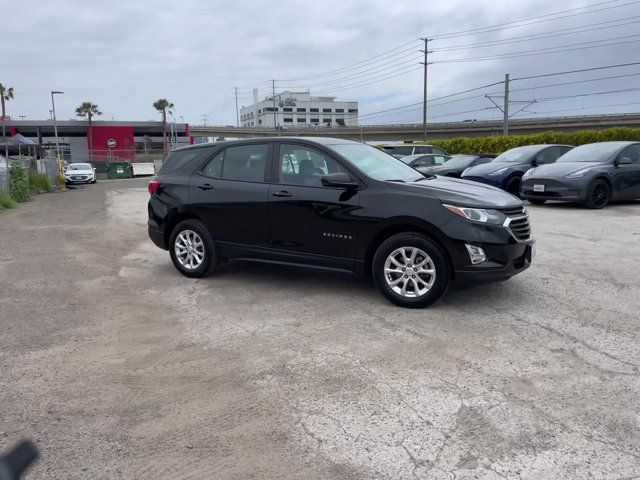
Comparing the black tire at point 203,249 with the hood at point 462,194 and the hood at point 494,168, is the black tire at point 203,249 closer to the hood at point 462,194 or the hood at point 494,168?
the hood at point 462,194

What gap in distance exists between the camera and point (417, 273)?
5074mm

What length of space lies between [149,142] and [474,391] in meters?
72.6

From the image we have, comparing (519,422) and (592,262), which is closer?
(519,422)

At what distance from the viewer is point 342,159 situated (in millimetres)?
5582

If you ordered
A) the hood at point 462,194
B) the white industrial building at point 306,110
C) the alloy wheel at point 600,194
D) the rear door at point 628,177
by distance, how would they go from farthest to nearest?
1. the white industrial building at point 306,110
2. the rear door at point 628,177
3. the alloy wheel at point 600,194
4. the hood at point 462,194

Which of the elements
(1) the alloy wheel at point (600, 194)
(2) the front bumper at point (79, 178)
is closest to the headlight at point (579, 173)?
(1) the alloy wheel at point (600, 194)

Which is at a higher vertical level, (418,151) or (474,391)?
(418,151)

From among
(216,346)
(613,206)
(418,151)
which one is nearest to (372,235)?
(216,346)

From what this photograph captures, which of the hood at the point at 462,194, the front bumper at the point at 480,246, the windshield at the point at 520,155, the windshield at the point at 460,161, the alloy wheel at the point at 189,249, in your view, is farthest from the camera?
the windshield at the point at 460,161

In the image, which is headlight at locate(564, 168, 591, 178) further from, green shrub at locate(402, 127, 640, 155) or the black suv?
green shrub at locate(402, 127, 640, 155)

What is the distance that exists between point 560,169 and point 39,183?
21.6 m

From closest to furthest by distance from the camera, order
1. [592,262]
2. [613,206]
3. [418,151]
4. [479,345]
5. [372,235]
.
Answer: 1. [479,345]
2. [372,235]
3. [592,262]
4. [613,206]
5. [418,151]

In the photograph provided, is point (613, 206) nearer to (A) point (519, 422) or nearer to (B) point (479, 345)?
(B) point (479, 345)

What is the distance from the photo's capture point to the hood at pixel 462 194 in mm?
5020
